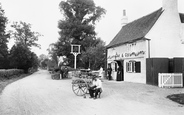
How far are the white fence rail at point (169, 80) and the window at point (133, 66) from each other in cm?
381

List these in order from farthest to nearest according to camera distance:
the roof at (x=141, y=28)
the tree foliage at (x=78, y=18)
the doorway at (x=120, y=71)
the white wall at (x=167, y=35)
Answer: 1. the tree foliage at (x=78, y=18)
2. the doorway at (x=120, y=71)
3. the roof at (x=141, y=28)
4. the white wall at (x=167, y=35)

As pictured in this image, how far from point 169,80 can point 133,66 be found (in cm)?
542

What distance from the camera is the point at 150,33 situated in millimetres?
18422

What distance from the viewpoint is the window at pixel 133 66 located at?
61.9ft

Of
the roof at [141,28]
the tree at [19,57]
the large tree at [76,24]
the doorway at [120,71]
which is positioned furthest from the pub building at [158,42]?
the tree at [19,57]

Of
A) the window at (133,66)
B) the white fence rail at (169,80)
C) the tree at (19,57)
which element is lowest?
the white fence rail at (169,80)

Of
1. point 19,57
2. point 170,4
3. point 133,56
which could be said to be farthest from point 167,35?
point 19,57

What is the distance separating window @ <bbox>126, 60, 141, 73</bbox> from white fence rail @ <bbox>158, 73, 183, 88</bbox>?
12.5ft

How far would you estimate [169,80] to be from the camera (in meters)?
15.0

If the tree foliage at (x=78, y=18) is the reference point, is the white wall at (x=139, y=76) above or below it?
below

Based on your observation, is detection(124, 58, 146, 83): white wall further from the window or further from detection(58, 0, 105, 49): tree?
detection(58, 0, 105, 49): tree

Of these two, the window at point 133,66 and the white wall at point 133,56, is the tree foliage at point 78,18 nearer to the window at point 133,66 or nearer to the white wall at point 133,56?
the white wall at point 133,56

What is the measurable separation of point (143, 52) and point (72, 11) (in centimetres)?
2597

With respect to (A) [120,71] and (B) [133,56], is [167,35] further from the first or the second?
(A) [120,71]
